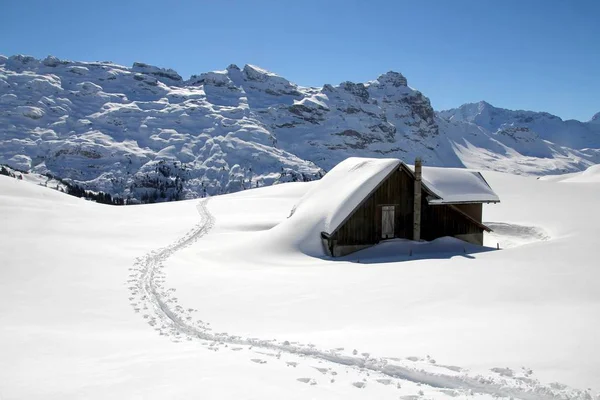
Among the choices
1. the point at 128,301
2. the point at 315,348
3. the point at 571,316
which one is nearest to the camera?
the point at 315,348

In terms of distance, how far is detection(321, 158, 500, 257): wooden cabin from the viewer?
2406 centimetres

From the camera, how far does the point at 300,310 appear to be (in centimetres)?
1342

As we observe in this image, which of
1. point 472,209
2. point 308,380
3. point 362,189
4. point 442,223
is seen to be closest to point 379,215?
point 362,189

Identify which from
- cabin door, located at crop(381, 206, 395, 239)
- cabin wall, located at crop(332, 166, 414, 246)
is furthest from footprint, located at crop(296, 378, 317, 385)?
cabin door, located at crop(381, 206, 395, 239)

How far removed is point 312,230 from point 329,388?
17.4 meters

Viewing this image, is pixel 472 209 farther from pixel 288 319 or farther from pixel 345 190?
pixel 288 319

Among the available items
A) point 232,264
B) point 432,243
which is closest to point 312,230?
point 232,264

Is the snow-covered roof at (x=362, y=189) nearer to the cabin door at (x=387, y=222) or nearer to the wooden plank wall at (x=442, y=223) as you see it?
the wooden plank wall at (x=442, y=223)

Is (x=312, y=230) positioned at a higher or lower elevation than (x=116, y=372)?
higher

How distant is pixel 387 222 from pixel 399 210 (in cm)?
108

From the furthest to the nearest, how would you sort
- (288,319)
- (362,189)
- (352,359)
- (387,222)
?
(387,222), (362,189), (288,319), (352,359)

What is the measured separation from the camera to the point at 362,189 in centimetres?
2450

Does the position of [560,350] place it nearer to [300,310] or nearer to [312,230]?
[300,310]

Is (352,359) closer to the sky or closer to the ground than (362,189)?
closer to the ground
